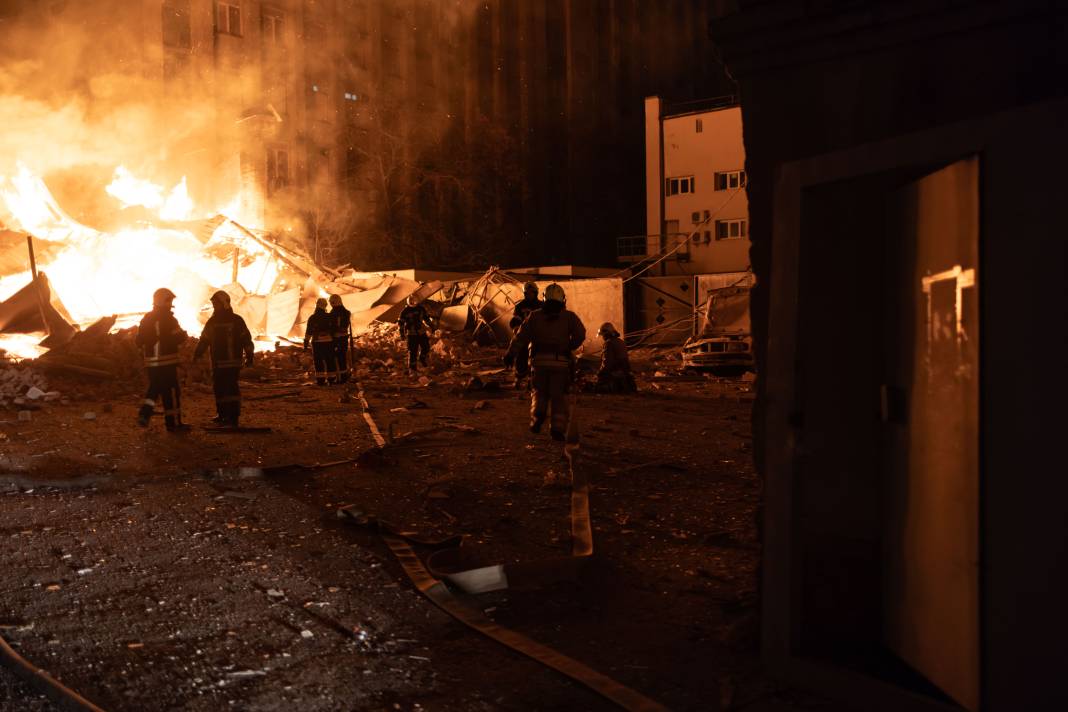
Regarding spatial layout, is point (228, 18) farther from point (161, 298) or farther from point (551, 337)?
point (551, 337)

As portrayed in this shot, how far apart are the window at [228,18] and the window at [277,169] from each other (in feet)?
15.6

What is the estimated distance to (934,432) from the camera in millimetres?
2811

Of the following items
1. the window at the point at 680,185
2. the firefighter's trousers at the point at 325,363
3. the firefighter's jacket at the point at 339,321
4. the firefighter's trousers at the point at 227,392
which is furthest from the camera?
the window at the point at 680,185

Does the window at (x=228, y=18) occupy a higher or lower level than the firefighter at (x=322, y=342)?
higher

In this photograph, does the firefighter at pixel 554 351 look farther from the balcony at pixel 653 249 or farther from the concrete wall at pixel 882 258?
the balcony at pixel 653 249

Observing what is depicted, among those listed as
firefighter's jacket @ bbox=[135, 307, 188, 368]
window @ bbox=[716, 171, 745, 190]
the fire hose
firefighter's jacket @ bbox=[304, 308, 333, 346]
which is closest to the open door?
the fire hose

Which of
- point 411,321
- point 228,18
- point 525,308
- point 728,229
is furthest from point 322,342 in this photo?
point 728,229

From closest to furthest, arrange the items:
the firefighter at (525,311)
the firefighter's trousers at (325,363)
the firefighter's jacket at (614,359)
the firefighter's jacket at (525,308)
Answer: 1. the firefighter at (525,311)
2. the firefighter's jacket at (525,308)
3. the firefighter's jacket at (614,359)
4. the firefighter's trousers at (325,363)

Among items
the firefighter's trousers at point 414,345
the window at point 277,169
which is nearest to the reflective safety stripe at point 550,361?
the firefighter's trousers at point 414,345

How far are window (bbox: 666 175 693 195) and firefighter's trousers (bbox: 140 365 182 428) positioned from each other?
96.6 ft

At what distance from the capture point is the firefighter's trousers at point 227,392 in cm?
1020

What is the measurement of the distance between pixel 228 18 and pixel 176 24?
7.58 ft

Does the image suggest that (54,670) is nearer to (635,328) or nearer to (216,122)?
(635,328)

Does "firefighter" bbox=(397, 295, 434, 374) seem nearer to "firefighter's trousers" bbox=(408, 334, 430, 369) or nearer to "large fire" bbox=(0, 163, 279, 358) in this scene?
"firefighter's trousers" bbox=(408, 334, 430, 369)
